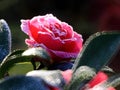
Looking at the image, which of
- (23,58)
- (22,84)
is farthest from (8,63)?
(22,84)

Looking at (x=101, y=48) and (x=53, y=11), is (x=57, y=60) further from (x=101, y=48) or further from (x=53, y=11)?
(x=53, y=11)

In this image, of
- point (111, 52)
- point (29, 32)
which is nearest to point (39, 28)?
point (29, 32)

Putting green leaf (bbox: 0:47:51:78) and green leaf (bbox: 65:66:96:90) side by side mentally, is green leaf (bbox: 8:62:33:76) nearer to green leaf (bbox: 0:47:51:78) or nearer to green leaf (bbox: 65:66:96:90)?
green leaf (bbox: 0:47:51:78)

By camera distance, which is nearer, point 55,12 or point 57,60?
point 57,60

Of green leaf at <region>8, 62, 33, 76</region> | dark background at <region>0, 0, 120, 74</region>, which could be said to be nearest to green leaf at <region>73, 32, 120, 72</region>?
green leaf at <region>8, 62, 33, 76</region>

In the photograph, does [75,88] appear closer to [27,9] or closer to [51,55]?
[51,55]

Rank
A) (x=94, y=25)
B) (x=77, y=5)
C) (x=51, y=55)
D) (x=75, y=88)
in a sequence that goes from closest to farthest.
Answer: (x=75, y=88) → (x=51, y=55) → (x=94, y=25) → (x=77, y=5)

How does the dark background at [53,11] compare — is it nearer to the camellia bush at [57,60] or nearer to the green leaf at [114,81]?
the camellia bush at [57,60]
